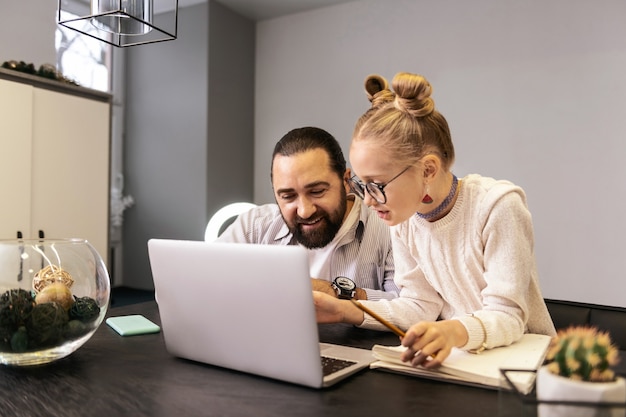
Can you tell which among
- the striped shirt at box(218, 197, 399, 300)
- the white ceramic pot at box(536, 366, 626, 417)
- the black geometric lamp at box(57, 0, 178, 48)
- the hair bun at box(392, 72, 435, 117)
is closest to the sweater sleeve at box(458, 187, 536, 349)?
the hair bun at box(392, 72, 435, 117)

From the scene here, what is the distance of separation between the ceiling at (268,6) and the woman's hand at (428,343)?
374 centimetres

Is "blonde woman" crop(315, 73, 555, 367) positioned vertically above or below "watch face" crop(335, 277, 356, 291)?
above

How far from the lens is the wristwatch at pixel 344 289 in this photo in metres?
1.40

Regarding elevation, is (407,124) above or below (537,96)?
below

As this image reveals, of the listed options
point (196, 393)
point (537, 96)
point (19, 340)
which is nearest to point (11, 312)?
point (19, 340)

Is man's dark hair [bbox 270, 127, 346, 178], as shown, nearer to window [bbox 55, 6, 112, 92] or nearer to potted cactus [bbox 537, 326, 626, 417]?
potted cactus [bbox 537, 326, 626, 417]

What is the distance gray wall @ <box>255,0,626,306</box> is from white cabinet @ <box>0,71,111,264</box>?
5.83 ft

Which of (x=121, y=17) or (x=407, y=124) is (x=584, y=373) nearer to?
(x=407, y=124)

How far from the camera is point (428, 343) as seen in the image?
84 centimetres

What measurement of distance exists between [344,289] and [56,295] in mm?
712

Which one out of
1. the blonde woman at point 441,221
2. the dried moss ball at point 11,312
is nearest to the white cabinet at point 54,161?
the dried moss ball at point 11,312

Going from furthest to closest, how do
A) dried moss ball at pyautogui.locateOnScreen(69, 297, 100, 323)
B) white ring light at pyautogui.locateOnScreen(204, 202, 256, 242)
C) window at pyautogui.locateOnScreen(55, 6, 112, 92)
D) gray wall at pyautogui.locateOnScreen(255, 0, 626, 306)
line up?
window at pyautogui.locateOnScreen(55, 6, 112, 92) → gray wall at pyautogui.locateOnScreen(255, 0, 626, 306) → white ring light at pyautogui.locateOnScreen(204, 202, 256, 242) → dried moss ball at pyautogui.locateOnScreen(69, 297, 100, 323)

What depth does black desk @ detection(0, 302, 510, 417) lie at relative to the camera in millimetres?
715

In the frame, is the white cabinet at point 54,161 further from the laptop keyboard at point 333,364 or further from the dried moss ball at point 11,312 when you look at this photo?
the laptop keyboard at point 333,364
